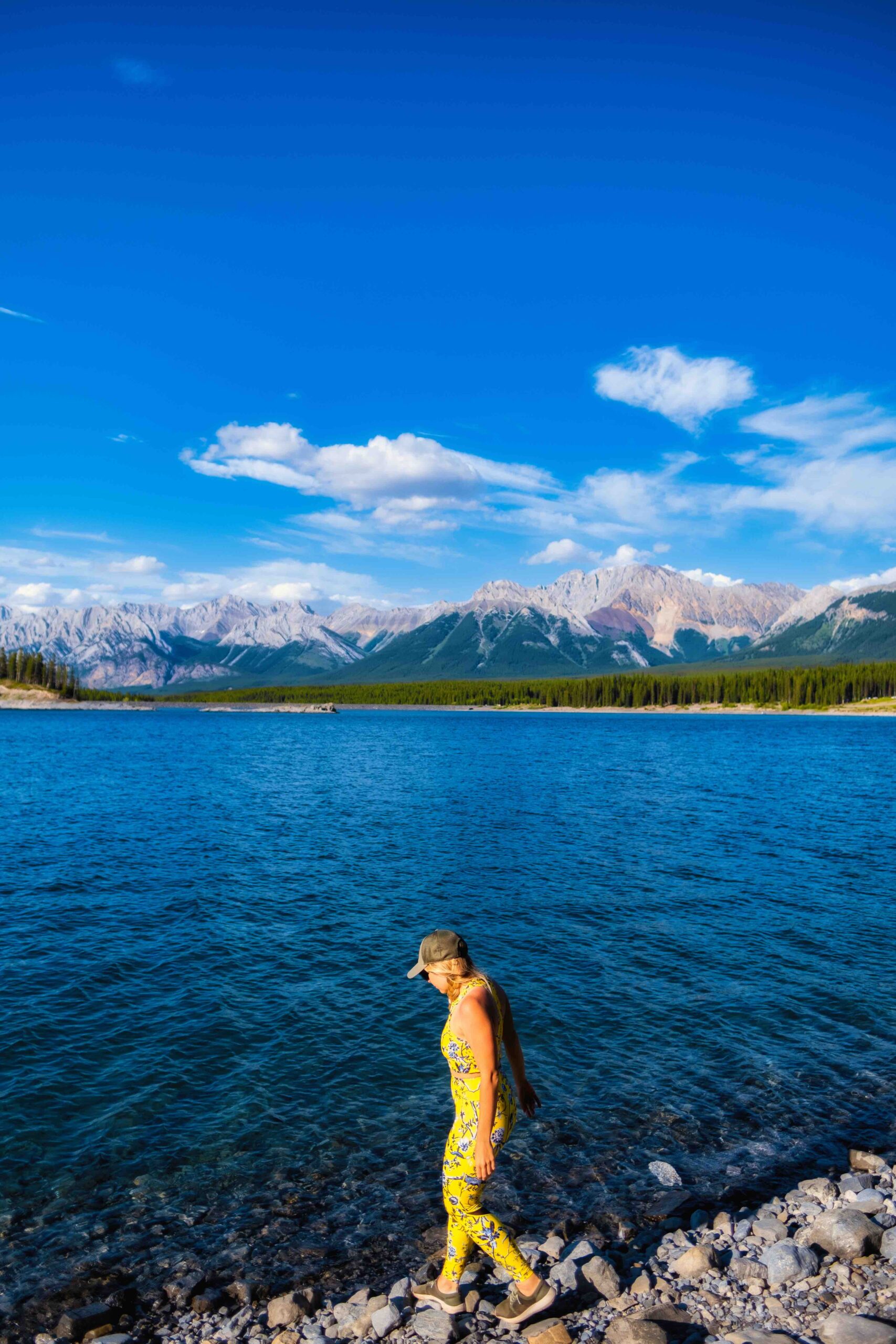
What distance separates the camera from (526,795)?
66.6 metres

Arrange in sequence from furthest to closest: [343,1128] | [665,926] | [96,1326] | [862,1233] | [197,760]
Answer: [197,760] → [665,926] → [343,1128] → [862,1233] → [96,1326]

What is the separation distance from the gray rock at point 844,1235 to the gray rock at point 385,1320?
19.2 ft

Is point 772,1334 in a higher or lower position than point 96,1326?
higher

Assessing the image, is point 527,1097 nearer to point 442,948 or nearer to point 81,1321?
point 442,948

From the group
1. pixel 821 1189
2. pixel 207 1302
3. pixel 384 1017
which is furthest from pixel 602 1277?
pixel 384 1017

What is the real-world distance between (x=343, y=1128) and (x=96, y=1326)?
598 centimetres

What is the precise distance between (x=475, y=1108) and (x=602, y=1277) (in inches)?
160

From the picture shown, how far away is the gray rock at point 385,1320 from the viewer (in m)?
9.88

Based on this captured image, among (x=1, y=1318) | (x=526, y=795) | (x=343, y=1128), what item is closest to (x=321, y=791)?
(x=526, y=795)

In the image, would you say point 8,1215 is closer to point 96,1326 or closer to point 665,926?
point 96,1326

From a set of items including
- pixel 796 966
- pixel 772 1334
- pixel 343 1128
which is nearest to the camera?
pixel 772 1334

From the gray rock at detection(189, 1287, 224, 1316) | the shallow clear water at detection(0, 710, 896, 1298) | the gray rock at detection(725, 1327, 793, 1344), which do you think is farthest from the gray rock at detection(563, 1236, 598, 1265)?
the gray rock at detection(189, 1287, 224, 1316)

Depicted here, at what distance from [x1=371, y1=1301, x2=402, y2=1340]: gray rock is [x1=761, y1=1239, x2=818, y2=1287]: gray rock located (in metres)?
5.09

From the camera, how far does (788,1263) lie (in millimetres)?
10727
